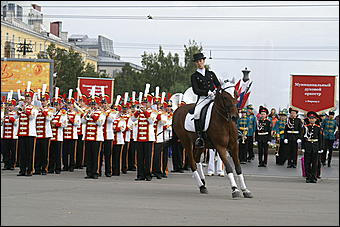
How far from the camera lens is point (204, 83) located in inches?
549

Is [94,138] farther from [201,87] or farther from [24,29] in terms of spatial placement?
[24,29]

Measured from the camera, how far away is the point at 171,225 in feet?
31.4

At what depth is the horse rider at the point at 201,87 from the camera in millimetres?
13859

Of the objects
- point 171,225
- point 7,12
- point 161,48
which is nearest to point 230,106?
point 171,225

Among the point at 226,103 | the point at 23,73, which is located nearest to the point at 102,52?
the point at 23,73

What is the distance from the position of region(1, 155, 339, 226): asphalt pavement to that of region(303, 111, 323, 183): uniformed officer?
0.32 metres

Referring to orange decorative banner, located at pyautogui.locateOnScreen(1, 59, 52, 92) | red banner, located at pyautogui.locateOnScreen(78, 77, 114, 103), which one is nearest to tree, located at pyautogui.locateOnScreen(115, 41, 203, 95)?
orange decorative banner, located at pyautogui.locateOnScreen(1, 59, 52, 92)

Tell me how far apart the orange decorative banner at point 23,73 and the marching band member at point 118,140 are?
1878cm

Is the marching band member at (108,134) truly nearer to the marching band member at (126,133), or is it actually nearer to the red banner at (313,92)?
the marching band member at (126,133)

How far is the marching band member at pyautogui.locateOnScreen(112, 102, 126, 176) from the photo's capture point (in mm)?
19031

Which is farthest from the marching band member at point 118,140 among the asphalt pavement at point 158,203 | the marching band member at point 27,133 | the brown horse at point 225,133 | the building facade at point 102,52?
the building facade at point 102,52

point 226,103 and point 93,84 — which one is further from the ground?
point 93,84

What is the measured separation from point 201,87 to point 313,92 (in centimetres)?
1278

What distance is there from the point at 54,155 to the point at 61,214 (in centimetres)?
896
